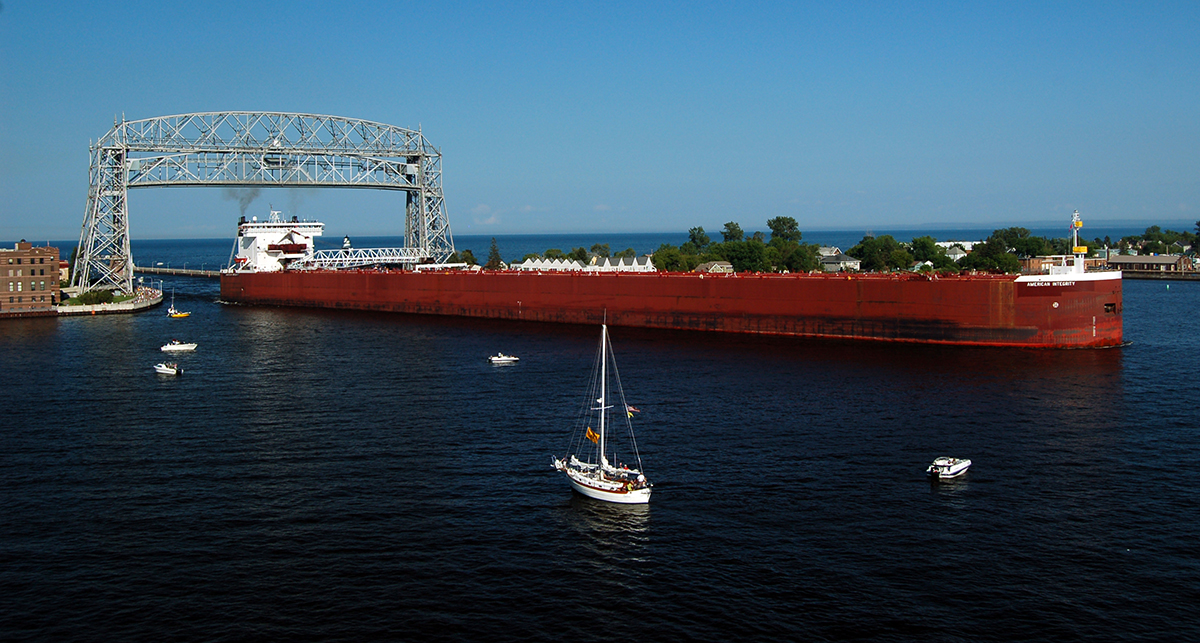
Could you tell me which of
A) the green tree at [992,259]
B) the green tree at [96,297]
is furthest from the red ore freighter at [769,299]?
the green tree at [992,259]

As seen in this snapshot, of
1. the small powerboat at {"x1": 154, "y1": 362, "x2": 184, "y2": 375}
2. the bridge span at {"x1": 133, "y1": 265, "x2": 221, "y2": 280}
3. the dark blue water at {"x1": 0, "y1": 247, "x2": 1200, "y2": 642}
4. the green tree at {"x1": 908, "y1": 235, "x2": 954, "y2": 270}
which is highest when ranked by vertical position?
the green tree at {"x1": 908, "y1": 235, "x2": 954, "y2": 270}

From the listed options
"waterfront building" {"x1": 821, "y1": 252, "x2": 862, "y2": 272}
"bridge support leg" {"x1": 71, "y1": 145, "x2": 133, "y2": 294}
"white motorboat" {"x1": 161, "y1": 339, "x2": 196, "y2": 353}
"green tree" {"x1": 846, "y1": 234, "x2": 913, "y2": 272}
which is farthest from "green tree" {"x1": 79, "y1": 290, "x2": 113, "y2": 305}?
"green tree" {"x1": 846, "y1": 234, "x2": 913, "y2": 272}

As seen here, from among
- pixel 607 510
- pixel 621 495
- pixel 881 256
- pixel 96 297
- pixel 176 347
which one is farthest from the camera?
pixel 881 256

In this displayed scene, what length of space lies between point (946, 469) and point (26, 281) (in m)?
65.6

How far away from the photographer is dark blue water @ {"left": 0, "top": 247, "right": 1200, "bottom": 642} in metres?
16.6

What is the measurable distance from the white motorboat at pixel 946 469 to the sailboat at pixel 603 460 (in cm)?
735

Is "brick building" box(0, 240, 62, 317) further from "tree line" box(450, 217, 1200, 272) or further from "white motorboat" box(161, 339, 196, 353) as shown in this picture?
"tree line" box(450, 217, 1200, 272)

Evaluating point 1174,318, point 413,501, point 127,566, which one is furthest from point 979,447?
point 1174,318

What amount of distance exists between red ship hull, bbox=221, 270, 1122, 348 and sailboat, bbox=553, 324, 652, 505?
1994 cm

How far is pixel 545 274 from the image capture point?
62062 mm

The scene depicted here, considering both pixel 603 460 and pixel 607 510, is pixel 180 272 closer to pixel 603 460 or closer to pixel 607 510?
pixel 603 460

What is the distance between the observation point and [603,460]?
22.8 m

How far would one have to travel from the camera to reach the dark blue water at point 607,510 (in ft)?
54.5

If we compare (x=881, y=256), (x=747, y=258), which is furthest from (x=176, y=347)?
(x=881, y=256)
